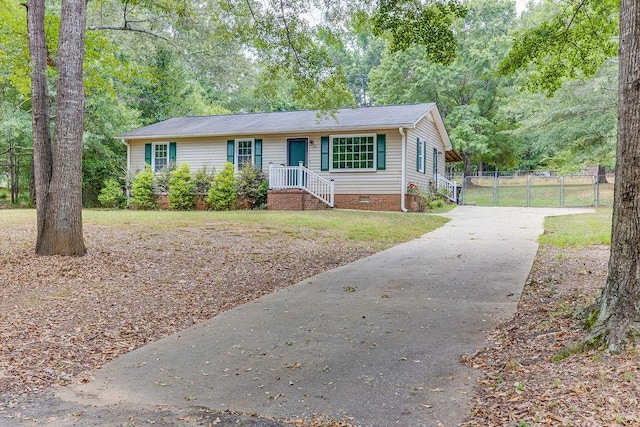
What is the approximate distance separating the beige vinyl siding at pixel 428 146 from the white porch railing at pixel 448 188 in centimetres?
67

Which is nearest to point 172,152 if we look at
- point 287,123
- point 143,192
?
point 143,192

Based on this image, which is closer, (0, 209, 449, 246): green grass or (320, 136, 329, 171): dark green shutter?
(0, 209, 449, 246): green grass

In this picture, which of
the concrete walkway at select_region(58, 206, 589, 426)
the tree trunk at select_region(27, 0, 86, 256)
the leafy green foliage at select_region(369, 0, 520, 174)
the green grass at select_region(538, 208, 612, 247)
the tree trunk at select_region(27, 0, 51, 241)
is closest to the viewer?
the concrete walkway at select_region(58, 206, 589, 426)

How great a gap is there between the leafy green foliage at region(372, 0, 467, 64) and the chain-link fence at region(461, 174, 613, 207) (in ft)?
49.7

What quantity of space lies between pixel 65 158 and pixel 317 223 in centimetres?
667

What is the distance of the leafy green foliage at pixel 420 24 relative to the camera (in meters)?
7.99

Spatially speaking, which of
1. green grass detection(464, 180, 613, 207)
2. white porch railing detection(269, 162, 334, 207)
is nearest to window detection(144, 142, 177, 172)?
white porch railing detection(269, 162, 334, 207)

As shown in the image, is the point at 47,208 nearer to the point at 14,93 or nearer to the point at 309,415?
the point at 309,415

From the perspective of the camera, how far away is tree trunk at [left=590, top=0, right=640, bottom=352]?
321cm

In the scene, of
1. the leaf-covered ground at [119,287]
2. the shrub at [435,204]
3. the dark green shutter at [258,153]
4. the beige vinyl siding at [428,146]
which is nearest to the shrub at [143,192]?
the dark green shutter at [258,153]

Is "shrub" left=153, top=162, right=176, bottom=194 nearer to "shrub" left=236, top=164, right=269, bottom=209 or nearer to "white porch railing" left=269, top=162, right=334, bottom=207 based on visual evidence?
"shrub" left=236, top=164, right=269, bottom=209

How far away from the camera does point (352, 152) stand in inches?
699

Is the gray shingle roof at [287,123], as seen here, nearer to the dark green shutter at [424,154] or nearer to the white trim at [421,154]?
the white trim at [421,154]

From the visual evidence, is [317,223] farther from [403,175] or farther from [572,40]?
[572,40]
